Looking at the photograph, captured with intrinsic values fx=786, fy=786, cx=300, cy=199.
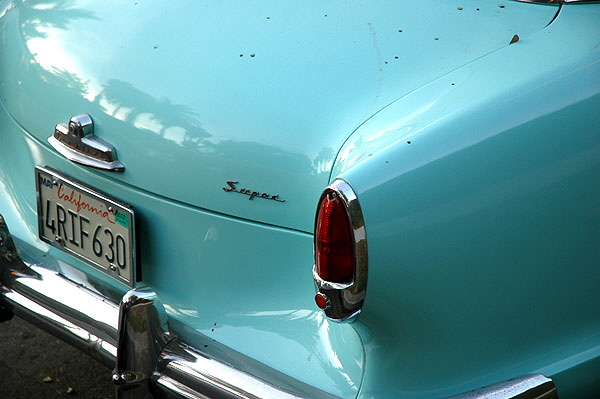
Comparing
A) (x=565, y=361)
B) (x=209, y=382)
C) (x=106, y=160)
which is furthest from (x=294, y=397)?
(x=106, y=160)

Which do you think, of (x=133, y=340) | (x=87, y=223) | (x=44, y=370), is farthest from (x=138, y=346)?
(x=44, y=370)

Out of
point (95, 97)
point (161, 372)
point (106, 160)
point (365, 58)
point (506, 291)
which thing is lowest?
point (161, 372)

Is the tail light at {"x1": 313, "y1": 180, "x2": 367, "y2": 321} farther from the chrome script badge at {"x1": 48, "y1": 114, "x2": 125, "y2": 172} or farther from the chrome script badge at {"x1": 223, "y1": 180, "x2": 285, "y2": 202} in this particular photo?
the chrome script badge at {"x1": 48, "y1": 114, "x2": 125, "y2": 172}

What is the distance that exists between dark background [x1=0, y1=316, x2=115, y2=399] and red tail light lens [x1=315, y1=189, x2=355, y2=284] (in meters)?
1.51

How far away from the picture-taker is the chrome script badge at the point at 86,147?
1949mm

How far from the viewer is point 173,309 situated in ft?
6.49

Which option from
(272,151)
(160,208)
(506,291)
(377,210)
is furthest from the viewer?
(160,208)

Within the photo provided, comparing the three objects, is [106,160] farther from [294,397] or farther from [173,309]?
[294,397]

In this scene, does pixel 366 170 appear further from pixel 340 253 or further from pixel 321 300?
pixel 321 300

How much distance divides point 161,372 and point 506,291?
0.80 m

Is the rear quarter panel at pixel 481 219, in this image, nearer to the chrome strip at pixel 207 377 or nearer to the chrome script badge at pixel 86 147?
the chrome strip at pixel 207 377

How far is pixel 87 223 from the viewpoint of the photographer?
2041 mm

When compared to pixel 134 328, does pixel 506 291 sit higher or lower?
higher

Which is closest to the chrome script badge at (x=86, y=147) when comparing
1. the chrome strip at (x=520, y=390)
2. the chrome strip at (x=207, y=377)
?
the chrome strip at (x=207, y=377)
